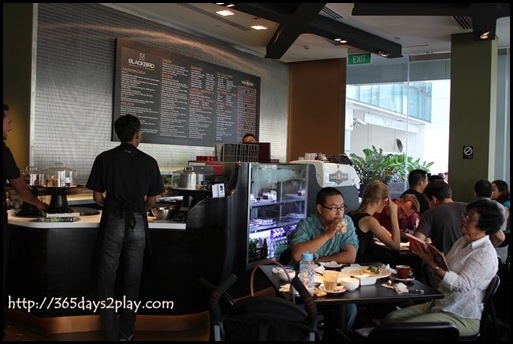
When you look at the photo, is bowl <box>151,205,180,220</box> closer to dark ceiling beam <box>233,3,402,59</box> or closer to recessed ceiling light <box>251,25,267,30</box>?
dark ceiling beam <box>233,3,402,59</box>

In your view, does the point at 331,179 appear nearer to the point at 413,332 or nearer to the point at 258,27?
the point at 258,27

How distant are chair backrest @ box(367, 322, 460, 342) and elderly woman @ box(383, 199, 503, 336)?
539mm

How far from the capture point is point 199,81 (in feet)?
21.5

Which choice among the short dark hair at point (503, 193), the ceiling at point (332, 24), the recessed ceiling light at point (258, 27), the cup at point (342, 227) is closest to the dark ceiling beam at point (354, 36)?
the ceiling at point (332, 24)

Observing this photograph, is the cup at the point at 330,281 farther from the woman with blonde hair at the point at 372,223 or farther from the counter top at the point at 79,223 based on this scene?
the counter top at the point at 79,223

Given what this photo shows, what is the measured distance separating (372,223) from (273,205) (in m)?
1.28

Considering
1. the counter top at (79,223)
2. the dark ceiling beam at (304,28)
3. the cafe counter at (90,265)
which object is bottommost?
the cafe counter at (90,265)

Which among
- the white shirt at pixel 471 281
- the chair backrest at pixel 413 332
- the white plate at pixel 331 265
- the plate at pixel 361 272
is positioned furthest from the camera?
the white plate at pixel 331 265

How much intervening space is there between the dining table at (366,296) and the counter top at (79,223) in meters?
1.24

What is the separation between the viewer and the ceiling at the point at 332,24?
5066mm

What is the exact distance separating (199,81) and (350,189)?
2.40m

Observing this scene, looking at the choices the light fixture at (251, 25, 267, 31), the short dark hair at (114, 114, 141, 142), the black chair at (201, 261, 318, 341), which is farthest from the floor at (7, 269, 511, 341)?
the light fixture at (251, 25, 267, 31)

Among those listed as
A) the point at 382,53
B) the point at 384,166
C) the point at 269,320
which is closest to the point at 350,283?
the point at 269,320

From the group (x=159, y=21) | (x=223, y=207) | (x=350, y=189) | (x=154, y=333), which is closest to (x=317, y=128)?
(x=350, y=189)
